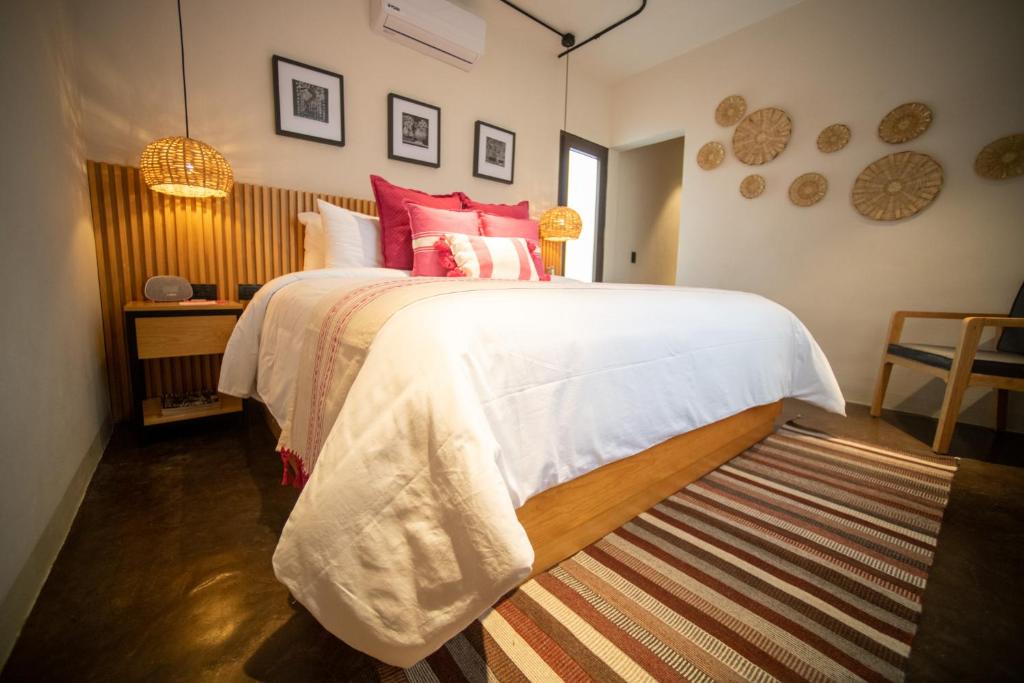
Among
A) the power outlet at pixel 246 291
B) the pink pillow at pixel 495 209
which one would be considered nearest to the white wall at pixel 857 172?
the pink pillow at pixel 495 209

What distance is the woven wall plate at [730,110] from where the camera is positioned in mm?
3281

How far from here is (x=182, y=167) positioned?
1.88 metres

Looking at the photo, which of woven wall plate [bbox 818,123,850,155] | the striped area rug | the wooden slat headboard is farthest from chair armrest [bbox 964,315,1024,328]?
the wooden slat headboard

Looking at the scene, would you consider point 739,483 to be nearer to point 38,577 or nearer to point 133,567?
point 133,567

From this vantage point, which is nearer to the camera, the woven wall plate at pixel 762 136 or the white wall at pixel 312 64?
the white wall at pixel 312 64

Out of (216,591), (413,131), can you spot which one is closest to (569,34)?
(413,131)

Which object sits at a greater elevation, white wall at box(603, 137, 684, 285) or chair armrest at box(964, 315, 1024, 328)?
white wall at box(603, 137, 684, 285)

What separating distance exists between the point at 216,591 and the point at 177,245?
6.14 ft

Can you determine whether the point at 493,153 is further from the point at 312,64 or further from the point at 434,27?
the point at 312,64

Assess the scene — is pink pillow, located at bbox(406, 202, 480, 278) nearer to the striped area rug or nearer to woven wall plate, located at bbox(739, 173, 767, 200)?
the striped area rug

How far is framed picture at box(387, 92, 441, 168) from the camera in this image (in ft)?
9.07

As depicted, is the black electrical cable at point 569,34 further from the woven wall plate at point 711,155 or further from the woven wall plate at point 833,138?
the woven wall plate at point 833,138

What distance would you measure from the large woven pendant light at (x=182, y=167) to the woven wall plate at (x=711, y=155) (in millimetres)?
3495

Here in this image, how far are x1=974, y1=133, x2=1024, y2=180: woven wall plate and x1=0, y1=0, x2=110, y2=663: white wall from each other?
4.14 meters
